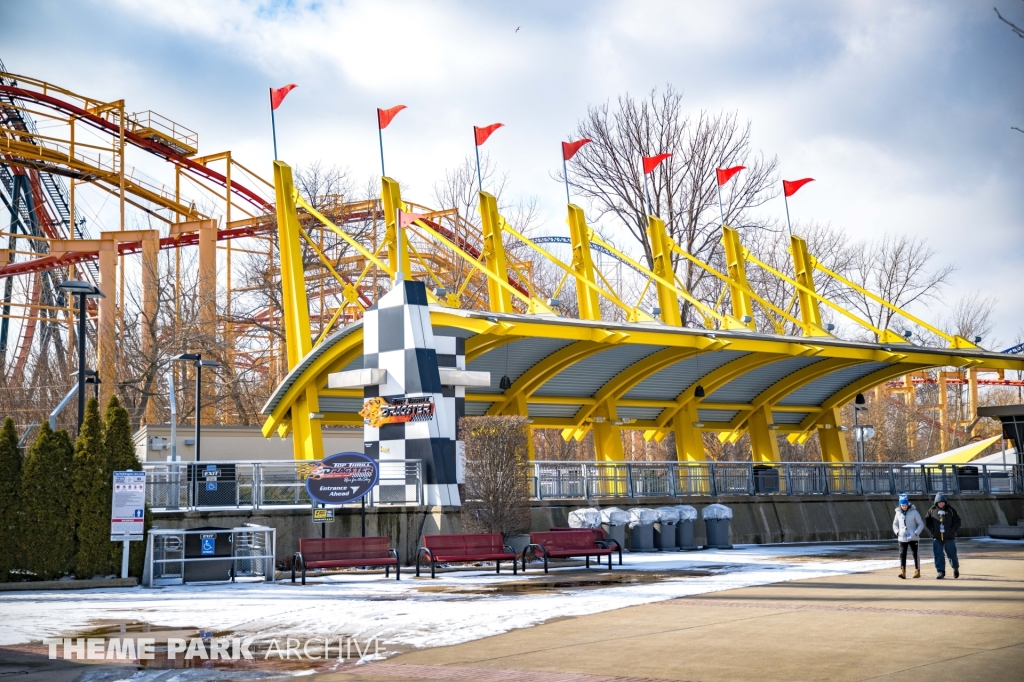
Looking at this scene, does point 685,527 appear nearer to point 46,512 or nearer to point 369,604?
point 369,604

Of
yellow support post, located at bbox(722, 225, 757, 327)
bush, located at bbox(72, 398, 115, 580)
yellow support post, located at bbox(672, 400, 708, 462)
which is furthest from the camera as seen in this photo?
yellow support post, located at bbox(722, 225, 757, 327)

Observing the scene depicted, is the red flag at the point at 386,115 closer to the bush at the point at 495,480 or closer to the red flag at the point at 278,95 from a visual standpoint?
the red flag at the point at 278,95

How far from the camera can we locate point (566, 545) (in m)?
20.7

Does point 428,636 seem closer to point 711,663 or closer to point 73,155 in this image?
point 711,663

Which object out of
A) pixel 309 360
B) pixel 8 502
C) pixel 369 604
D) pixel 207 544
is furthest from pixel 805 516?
pixel 8 502

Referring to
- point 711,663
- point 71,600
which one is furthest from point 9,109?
point 711,663

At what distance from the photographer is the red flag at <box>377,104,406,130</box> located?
109 feet

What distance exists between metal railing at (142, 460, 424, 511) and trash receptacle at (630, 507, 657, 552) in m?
5.18

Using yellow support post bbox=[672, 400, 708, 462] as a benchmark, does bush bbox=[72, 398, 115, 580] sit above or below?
below

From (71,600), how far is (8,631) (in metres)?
3.76

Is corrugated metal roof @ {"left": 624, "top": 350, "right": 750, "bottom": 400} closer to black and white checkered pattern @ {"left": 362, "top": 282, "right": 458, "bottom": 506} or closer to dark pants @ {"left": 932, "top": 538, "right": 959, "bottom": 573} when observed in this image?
black and white checkered pattern @ {"left": 362, "top": 282, "right": 458, "bottom": 506}

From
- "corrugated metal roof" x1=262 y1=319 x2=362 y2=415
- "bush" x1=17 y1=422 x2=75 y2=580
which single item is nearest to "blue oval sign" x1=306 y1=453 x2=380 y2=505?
"bush" x1=17 y1=422 x2=75 y2=580

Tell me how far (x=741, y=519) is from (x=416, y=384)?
33.1 feet

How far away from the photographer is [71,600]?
15.9 metres
